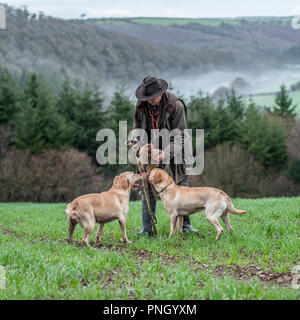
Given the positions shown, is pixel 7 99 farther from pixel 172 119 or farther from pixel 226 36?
pixel 226 36

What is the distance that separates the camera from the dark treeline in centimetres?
4131

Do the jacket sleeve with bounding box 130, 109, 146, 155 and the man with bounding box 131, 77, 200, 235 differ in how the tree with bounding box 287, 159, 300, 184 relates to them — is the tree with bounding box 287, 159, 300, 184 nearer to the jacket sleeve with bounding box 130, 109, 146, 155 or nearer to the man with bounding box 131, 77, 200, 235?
the man with bounding box 131, 77, 200, 235

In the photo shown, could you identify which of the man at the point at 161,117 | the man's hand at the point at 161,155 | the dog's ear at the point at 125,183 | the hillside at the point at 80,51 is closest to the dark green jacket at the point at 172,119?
the man at the point at 161,117

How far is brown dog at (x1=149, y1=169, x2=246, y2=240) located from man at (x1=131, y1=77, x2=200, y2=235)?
0.51 metres

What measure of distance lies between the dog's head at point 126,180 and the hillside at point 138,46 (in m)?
64.0

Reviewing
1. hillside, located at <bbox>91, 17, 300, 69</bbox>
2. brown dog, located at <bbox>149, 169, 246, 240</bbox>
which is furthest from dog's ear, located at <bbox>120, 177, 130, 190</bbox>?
hillside, located at <bbox>91, 17, 300, 69</bbox>

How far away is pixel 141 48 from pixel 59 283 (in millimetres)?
94850

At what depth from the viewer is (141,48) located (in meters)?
96.2

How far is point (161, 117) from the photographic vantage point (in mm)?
8695

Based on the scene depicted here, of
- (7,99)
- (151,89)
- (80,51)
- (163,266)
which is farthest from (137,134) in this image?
(80,51)

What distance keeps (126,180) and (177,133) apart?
58.3 inches

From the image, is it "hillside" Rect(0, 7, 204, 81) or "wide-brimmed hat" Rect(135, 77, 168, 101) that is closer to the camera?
"wide-brimmed hat" Rect(135, 77, 168, 101)

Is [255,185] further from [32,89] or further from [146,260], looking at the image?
[146,260]

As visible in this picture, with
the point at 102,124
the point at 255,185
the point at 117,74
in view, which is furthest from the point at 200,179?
the point at 117,74
